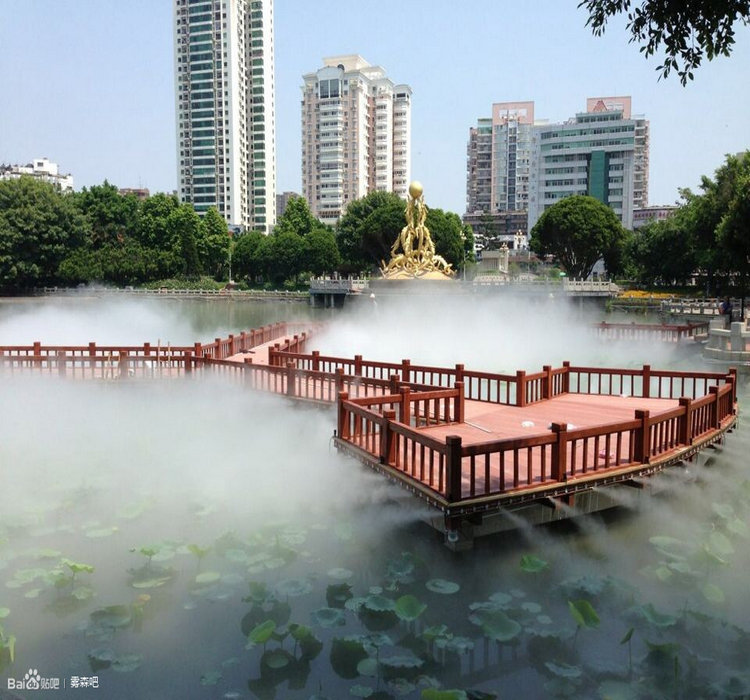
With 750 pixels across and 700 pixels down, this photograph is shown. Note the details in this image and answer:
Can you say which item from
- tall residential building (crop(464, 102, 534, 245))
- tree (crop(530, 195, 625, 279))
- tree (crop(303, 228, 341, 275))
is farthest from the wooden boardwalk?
tall residential building (crop(464, 102, 534, 245))

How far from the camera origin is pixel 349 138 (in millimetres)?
124500

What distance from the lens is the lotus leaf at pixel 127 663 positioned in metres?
5.41

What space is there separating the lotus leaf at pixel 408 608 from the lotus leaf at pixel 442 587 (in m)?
0.71

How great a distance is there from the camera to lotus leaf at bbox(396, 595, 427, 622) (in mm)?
5729

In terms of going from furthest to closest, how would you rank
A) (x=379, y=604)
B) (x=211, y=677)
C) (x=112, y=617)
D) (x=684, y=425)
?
(x=684, y=425)
(x=379, y=604)
(x=112, y=617)
(x=211, y=677)

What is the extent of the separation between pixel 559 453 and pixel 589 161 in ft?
373

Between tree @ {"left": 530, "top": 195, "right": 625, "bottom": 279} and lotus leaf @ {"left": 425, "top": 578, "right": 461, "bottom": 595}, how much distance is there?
63.1 m

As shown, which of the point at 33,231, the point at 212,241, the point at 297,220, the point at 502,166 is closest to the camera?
the point at 33,231

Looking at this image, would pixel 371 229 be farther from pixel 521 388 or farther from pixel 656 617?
pixel 656 617

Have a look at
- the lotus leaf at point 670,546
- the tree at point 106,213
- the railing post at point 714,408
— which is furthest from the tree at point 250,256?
the lotus leaf at point 670,546

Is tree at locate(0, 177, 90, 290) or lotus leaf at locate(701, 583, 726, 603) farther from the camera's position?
tree at locate(0, 177, 90, 290)

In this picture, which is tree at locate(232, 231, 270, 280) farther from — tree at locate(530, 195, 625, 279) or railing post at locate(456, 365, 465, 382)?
railing post at locate(456, 365, 465, 382)

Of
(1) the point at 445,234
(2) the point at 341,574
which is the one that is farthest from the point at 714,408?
(1) the point at 445,234

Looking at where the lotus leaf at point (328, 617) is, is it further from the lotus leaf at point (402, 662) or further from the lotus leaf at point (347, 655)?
the lotus leaf at point (402, 662)
